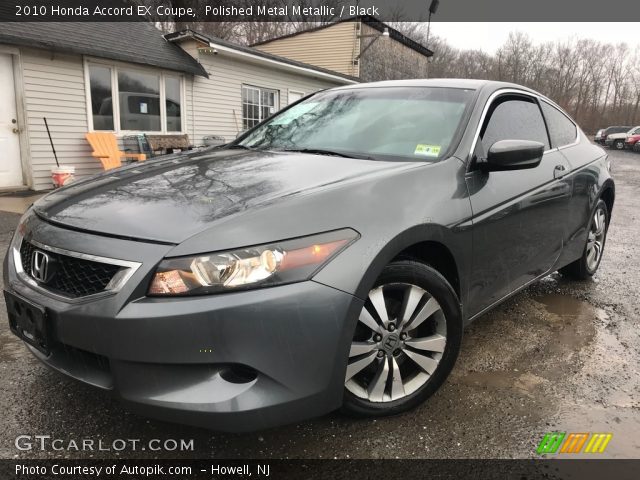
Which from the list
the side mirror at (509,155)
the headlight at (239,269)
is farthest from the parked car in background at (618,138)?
the headlight at (239,269)

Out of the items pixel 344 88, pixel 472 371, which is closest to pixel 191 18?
pixel 344 88

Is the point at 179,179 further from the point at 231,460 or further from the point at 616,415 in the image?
the point at 616,415

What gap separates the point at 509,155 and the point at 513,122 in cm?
80

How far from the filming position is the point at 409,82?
328cm

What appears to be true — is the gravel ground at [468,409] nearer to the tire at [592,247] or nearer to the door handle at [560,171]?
the tire at [592,247]

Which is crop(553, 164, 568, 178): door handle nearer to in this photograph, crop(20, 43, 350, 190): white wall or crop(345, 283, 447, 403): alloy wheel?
crop(345, 283, 447, 403): alloy wheel

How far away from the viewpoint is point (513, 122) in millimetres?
3152

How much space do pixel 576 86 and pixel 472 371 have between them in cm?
6676

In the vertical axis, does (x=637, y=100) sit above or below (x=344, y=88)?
above

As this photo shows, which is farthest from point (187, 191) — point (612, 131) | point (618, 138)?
point (612, 131)

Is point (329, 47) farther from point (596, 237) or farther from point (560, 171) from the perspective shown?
point (560, 171)

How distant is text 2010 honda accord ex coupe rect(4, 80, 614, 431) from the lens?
167 centimetres

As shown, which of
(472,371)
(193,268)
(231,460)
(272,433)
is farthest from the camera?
(472,371)

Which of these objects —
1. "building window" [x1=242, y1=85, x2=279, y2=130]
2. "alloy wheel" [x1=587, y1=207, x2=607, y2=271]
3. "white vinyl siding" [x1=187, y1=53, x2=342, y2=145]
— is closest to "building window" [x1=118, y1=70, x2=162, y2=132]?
"white vinyl siding" [x1=187, y1=53, x2=342, y2=145]
